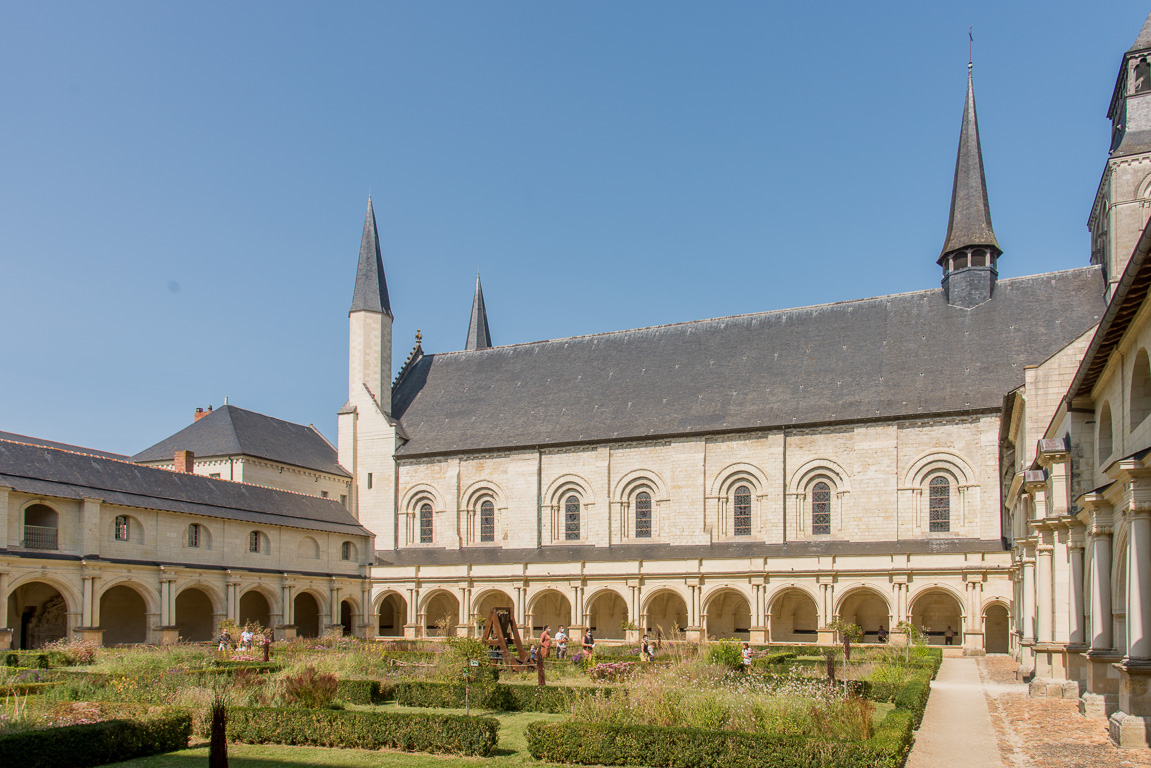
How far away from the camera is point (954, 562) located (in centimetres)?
2920

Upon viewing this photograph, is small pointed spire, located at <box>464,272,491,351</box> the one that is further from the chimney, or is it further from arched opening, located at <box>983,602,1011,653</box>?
arched opening, located at <box>983,602,1011,653</box>

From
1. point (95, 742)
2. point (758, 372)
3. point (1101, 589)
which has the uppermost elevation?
point (758, 372)

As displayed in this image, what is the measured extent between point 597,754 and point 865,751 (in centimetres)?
334

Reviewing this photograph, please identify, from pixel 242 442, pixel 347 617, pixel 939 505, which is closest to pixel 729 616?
pixel 939 505

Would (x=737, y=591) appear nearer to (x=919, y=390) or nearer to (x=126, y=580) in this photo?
(x=919, y=390)

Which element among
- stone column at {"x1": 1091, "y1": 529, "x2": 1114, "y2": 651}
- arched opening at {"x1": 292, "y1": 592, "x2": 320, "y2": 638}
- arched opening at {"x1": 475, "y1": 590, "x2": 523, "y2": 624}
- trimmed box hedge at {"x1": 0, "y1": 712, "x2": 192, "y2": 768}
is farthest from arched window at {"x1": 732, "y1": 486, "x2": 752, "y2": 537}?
trimmed box hedge at {"x1": 0, "y1": 712, "x2": 192, "y2": 768}

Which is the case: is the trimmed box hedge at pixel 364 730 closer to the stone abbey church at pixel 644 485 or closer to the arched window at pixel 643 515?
the stone abbey church at pixel 644 485

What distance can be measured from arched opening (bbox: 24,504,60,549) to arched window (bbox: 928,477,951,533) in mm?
27142

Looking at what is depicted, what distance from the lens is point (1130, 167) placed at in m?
30.4

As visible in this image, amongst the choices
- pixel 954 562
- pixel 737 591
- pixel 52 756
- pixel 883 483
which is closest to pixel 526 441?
pixel 737 591

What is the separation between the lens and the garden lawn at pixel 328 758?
12.0 m

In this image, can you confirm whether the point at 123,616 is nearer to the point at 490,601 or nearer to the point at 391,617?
the point at 391,617

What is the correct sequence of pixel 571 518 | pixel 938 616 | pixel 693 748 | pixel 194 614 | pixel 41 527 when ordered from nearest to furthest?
pixel 693 748, pixel 41 527, pixel 938 616, pixel 194 614, pixel 571 518

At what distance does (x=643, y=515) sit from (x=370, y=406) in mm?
13739
